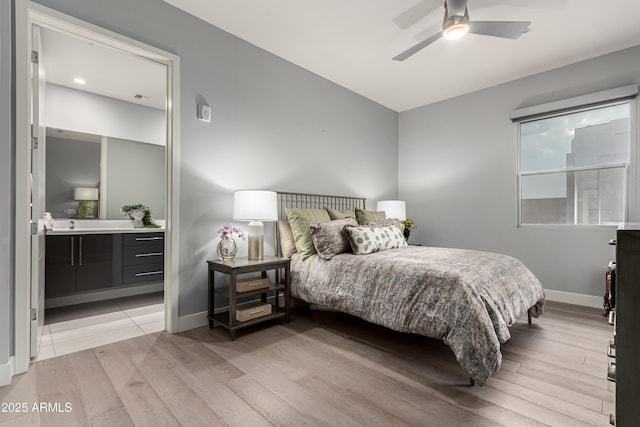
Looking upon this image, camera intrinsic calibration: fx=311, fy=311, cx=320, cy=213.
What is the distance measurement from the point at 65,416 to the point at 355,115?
4205 mm

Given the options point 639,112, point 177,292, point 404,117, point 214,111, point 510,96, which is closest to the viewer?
point 177,292

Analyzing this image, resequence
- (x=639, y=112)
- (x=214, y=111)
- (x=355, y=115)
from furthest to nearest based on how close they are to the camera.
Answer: (x=355, y=115) → (x=639, y=112) → (x=214, y=111)

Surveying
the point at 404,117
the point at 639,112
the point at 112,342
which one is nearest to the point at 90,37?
the point at 112,342

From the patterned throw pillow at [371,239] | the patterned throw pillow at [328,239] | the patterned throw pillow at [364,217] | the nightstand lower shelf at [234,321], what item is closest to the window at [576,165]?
the patterned throw pillow at [364,217]

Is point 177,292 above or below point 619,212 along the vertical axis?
below

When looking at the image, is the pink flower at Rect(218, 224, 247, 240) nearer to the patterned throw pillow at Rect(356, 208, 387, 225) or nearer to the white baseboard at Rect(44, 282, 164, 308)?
the patterned throw pillow at Rect(356, 208, 387, 225)

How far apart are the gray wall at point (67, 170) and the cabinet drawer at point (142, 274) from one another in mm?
1021

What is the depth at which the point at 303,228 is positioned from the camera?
315 centimetres

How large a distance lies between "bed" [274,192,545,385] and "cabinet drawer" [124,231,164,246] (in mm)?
1774

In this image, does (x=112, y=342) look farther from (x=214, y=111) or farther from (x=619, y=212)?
(x=619, y=212)

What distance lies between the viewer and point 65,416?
1.54 m

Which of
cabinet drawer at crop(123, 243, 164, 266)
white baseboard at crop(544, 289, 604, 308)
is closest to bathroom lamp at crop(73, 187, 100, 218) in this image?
cabinet drawer at crop(123, 243, 164, 266)

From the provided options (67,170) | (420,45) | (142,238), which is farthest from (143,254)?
(420,45)

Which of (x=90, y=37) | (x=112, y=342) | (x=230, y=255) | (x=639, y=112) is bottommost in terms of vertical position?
(x=112, y=342)
